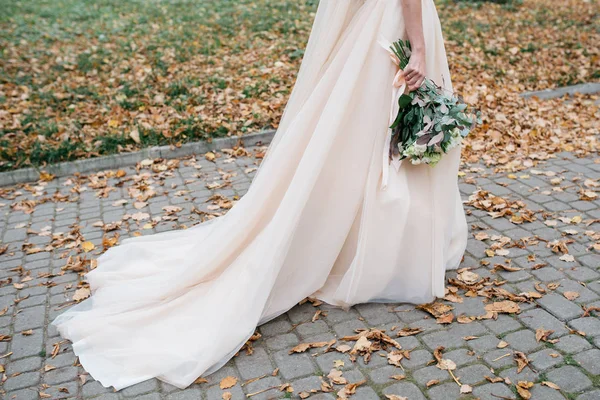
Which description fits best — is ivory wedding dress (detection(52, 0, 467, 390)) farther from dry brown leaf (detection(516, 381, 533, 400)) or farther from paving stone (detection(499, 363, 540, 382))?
dry brown leaf (detection(516, 381, 533, 400))

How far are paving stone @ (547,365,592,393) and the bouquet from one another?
1.36 meters

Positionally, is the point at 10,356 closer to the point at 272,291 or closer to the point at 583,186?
the point at 272,291

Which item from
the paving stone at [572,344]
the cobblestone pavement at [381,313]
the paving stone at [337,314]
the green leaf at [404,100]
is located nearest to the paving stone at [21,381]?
the cobblestone pavement at [381,313]

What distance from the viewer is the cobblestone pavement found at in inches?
124

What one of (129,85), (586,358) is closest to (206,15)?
(129,85)

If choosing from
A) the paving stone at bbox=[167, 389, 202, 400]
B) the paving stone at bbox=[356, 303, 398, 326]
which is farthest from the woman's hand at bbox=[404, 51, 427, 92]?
the paving stone at bbox=[167, 389, 202, 400]

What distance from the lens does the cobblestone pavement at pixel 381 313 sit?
10.3 ft

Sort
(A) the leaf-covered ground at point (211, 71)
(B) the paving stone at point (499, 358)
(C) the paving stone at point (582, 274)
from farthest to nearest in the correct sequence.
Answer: (A) the leaf-covered ground at point (211, 71) < (C) the paving stone at point (582, 274) < (B) the paving stone at point (499, 358)

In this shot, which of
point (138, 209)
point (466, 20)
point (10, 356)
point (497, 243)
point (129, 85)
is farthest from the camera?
point (466, 20)

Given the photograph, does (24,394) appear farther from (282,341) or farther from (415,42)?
(415,42)

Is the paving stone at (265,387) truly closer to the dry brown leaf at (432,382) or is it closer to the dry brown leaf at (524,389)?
the dry brown leaf at (432,382)

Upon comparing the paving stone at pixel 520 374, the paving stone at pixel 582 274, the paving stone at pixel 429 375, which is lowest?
the paving stone at pixel 429 375

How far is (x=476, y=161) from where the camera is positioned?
6102 mm

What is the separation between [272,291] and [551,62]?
24.3 feet
